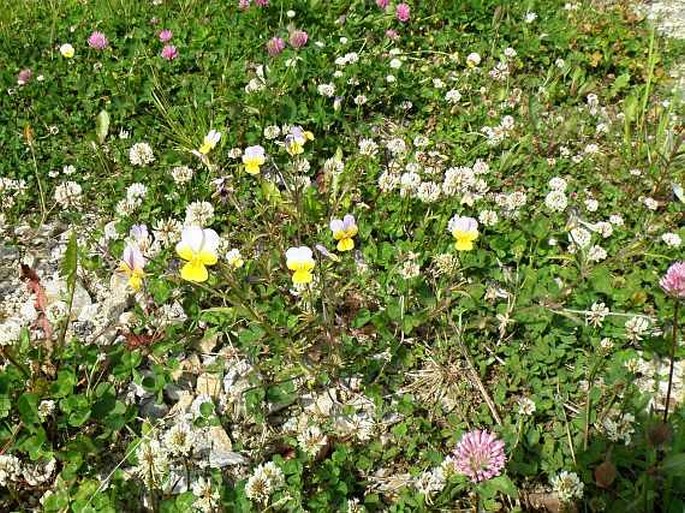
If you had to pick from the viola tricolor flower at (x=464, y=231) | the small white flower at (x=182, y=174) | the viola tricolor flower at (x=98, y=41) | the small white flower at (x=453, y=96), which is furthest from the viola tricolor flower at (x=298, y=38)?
the viola tricolor flower at (x=464, y=231)

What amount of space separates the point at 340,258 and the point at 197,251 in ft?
2.81

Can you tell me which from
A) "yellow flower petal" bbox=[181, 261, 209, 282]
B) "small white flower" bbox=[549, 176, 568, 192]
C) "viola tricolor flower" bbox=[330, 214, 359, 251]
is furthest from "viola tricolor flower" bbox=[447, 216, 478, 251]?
"yellow flower petal" bbox=[181, 261, 209, 282]

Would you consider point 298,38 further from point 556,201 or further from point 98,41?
point 556,201

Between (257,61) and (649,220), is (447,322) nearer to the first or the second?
(649,220)

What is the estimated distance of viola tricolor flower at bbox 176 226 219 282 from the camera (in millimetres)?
2215

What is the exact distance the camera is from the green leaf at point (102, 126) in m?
3.61

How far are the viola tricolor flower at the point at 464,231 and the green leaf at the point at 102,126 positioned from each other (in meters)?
1.87

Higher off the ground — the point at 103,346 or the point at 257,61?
the point at 257,61

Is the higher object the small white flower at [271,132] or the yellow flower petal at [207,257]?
the yellow flower petal at [207,257]

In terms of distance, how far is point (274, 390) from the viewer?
99.6 inches

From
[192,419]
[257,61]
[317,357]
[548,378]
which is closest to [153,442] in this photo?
[192,419]

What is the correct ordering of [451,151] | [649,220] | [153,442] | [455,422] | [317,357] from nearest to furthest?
[153,442] → [455,422] → [317,357] → [649,220] → [451,151]

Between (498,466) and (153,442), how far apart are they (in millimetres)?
1081

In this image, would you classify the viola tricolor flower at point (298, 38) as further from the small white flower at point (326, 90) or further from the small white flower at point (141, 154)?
the small white flower at point (141, 154)
